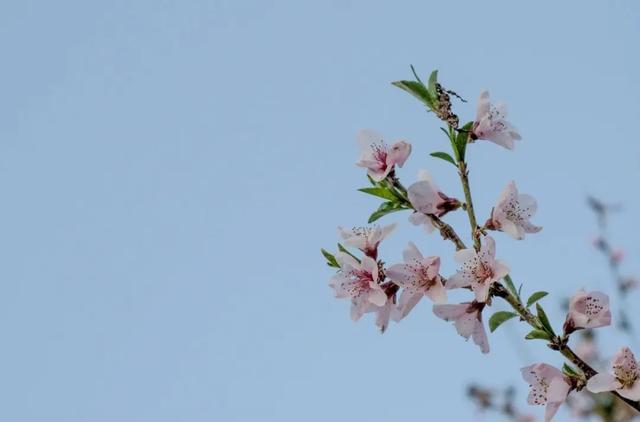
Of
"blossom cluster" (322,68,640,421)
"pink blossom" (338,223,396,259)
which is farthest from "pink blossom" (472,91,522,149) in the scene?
"pink blossom" (338,223,396,259)

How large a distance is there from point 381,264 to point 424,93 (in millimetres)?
485

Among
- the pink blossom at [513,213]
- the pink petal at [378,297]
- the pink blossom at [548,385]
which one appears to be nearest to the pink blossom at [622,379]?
the pink blossom at [548,385]

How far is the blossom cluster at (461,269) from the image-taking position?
200 cm

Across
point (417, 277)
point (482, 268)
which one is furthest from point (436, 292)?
point (482, 268)

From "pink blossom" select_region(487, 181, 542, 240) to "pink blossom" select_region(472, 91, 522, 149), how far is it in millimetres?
167

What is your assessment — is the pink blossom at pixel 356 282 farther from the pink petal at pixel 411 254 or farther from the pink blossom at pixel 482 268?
the pink blossom at pixel 482 268

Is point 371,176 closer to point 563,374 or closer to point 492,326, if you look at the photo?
point 492,326

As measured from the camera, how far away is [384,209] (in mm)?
2309

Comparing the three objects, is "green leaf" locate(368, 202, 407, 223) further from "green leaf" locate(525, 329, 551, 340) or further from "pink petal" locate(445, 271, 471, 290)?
"green leaf" locate(525, 329, 551, 340)

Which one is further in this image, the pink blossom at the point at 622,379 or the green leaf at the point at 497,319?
the green leaf at the point at 497,319

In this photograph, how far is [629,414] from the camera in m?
4.90

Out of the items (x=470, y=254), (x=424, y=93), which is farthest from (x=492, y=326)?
(x=424, y=93)

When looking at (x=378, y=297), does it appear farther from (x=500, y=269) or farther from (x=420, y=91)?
(x=420, y=91)

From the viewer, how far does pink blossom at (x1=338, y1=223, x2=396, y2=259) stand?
7.54 feet
